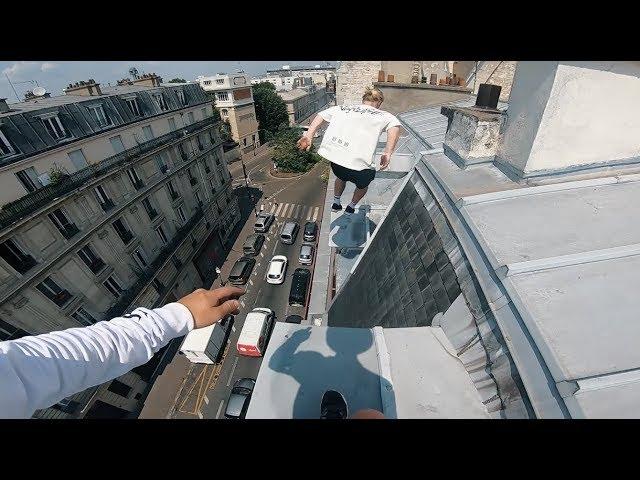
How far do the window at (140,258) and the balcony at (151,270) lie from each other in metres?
0.40

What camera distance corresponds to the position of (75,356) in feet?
7.55

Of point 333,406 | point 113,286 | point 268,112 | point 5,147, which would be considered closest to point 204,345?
point 113,286

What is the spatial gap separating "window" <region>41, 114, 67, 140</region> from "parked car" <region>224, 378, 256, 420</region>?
18.6 metres

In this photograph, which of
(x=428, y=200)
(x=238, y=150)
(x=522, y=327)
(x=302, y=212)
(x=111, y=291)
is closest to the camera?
(x=522, y=327)

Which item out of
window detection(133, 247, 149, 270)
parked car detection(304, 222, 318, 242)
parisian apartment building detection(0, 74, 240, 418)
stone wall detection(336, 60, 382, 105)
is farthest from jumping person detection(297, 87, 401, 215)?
parked car detection(304, 222, 318, 242)

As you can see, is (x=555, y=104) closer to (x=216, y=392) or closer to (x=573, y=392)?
(x=573, y=392)

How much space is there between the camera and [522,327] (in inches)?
135

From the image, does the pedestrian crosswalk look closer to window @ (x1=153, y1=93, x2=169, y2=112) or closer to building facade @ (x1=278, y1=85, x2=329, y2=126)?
window @ (x1=153, y1=93, x2=169, y2=112)

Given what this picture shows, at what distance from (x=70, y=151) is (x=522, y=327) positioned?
73.7 feet

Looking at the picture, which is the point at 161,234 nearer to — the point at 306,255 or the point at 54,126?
the point at 54,126

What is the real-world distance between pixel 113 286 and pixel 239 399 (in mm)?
11152

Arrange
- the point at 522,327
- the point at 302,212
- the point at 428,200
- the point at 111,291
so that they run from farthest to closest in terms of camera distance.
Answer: the point at 302,212
the point at 111,291
the point at 428,200
the point at 522,327

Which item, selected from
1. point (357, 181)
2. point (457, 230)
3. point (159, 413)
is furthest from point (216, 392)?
point (457, 230)

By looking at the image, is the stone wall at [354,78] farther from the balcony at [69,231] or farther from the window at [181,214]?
the balcony at [69,231]
